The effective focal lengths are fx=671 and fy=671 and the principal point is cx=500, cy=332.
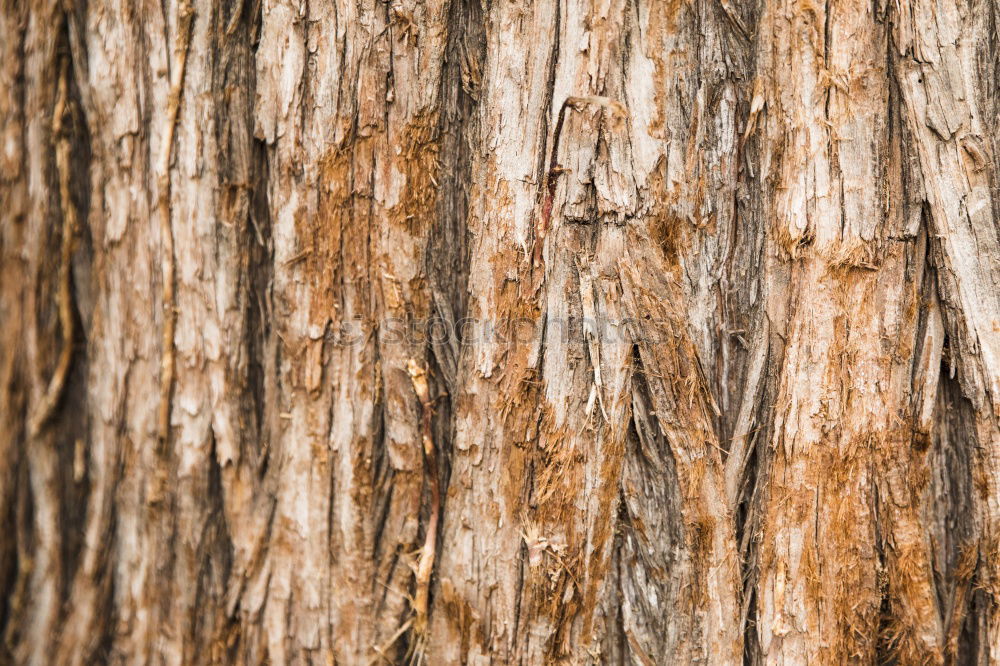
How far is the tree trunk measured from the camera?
1435mm

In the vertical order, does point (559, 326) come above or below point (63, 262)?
below

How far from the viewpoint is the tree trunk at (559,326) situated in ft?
4.71

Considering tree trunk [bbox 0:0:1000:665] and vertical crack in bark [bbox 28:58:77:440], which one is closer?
tree trunk [bbox 0:0:1000:665]

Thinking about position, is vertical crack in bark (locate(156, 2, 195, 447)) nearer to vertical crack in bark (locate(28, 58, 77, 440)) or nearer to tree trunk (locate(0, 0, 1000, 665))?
tree trunk (locate(0, 0, 1000, 665))

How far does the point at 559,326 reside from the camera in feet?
4.73

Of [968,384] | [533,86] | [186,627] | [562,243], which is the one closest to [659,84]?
[533,86]

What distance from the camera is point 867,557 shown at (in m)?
1.45

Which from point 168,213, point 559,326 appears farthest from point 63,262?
point 559,326

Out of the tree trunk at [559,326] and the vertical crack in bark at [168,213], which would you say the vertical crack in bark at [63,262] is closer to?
the tree trunk at [559,326]

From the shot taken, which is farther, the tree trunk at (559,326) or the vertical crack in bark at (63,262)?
the vertical crack in bark at (63,262)

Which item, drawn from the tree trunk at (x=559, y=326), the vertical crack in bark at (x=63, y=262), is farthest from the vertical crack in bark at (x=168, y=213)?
the vertical crack in bark at (x=63, y=262)

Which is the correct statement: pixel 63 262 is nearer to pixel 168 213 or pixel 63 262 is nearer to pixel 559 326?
pixel 168 213

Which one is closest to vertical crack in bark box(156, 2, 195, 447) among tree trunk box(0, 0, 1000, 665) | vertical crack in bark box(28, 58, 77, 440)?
tree trunk box(0, 0, 1000, 665)

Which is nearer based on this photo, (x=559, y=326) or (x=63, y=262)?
(x=559, y=326)
